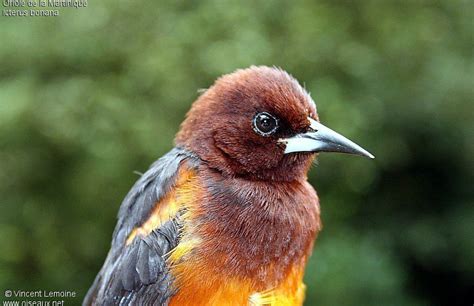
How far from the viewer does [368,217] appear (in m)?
6.20

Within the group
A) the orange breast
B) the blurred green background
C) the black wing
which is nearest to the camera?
the orange breast

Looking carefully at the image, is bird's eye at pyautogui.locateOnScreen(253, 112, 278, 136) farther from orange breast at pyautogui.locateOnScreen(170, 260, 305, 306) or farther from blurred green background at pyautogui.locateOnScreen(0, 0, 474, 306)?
blurred green background at pyautogui.locateOnScreen(0, 0, 474, 306)

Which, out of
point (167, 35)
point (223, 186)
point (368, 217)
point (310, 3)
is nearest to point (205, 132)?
point (223, 186)

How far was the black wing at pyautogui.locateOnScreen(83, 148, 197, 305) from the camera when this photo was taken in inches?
134

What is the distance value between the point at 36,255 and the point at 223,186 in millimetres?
2733

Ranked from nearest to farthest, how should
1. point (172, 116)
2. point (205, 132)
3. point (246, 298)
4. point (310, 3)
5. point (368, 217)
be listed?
point (246, 298) → point (205, 132) → point (172, 116) → point (310, 3) → point (368, 217)

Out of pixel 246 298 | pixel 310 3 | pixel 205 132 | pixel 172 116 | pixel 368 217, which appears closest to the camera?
pixel 246 298

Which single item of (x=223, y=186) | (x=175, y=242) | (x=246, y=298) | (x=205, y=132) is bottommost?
(x=246, y=298)

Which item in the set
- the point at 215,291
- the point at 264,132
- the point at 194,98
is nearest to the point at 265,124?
the point at 264,132

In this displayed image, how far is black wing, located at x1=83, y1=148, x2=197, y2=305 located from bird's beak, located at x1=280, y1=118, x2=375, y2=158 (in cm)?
54

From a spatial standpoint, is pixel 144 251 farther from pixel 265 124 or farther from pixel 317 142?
pixel 317 142

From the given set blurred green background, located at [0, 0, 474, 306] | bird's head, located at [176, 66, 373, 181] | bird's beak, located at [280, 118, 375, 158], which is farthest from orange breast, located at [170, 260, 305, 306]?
blurred green background, located at [0, 0, 474, 306]

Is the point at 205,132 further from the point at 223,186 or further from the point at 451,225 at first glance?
the point at 451,225

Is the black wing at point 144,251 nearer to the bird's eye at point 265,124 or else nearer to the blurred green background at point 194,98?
the bird's eye at point 265,124
